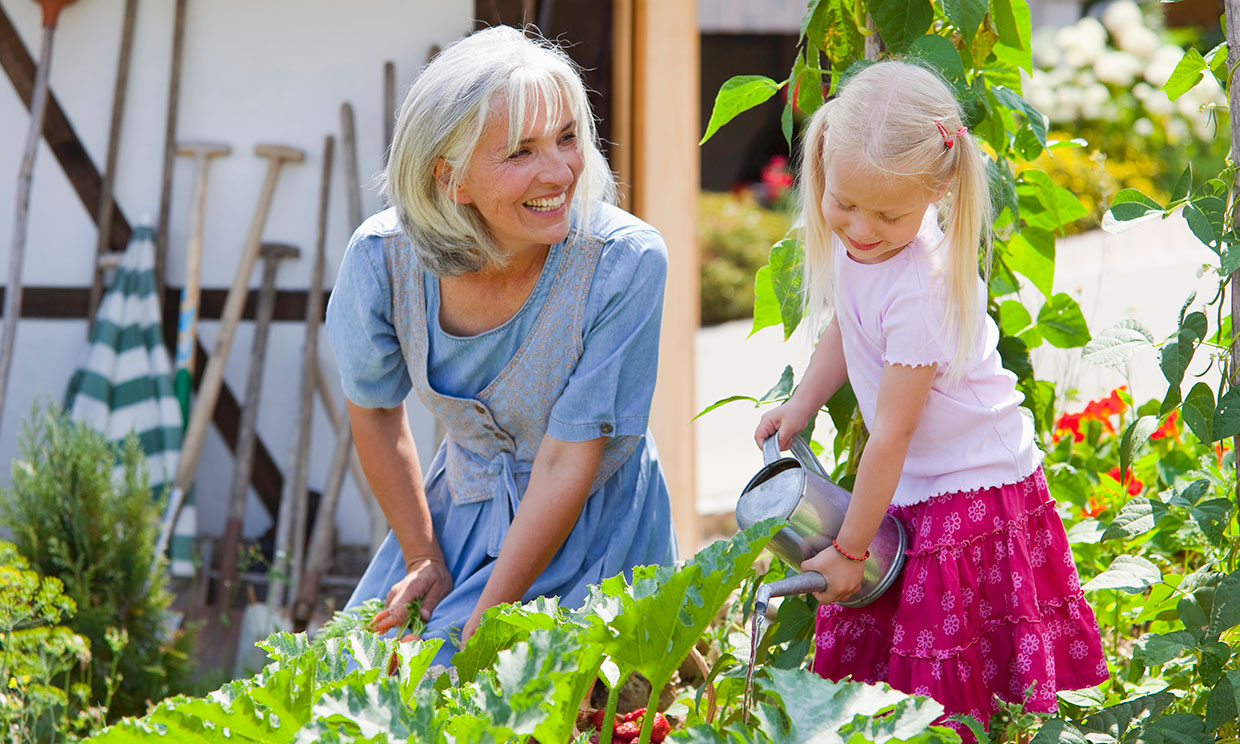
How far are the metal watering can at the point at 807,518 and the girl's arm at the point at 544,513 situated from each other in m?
0.35

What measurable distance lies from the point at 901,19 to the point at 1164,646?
850 mm

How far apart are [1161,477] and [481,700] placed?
4.70ft

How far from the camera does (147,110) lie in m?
3.83

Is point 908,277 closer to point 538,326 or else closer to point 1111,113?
point 538,326

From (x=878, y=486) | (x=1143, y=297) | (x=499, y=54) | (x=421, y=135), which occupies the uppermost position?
(x=499, y=54)

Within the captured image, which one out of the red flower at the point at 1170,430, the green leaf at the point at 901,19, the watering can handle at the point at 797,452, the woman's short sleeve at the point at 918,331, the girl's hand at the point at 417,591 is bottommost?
the girl's hand at the point at 417,591

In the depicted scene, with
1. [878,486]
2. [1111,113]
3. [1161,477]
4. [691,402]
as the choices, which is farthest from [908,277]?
[1111,113]

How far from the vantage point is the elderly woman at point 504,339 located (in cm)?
170

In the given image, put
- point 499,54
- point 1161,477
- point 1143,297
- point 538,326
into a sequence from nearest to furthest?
1. point 499,54
2. point 538,326
3. point 1161,477
4. point 1143,297

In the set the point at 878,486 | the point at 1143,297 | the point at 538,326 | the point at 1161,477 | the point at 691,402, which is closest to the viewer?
Result: the point at 878,486

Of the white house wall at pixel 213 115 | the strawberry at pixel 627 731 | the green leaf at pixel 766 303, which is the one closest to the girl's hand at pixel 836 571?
the strawberry at pixel 627 731

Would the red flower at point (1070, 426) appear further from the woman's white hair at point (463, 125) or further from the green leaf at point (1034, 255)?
the woman's white hair at point (463, 125)

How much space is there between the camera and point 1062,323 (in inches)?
70.2

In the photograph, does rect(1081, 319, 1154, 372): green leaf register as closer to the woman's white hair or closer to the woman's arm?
the woman's white hair
